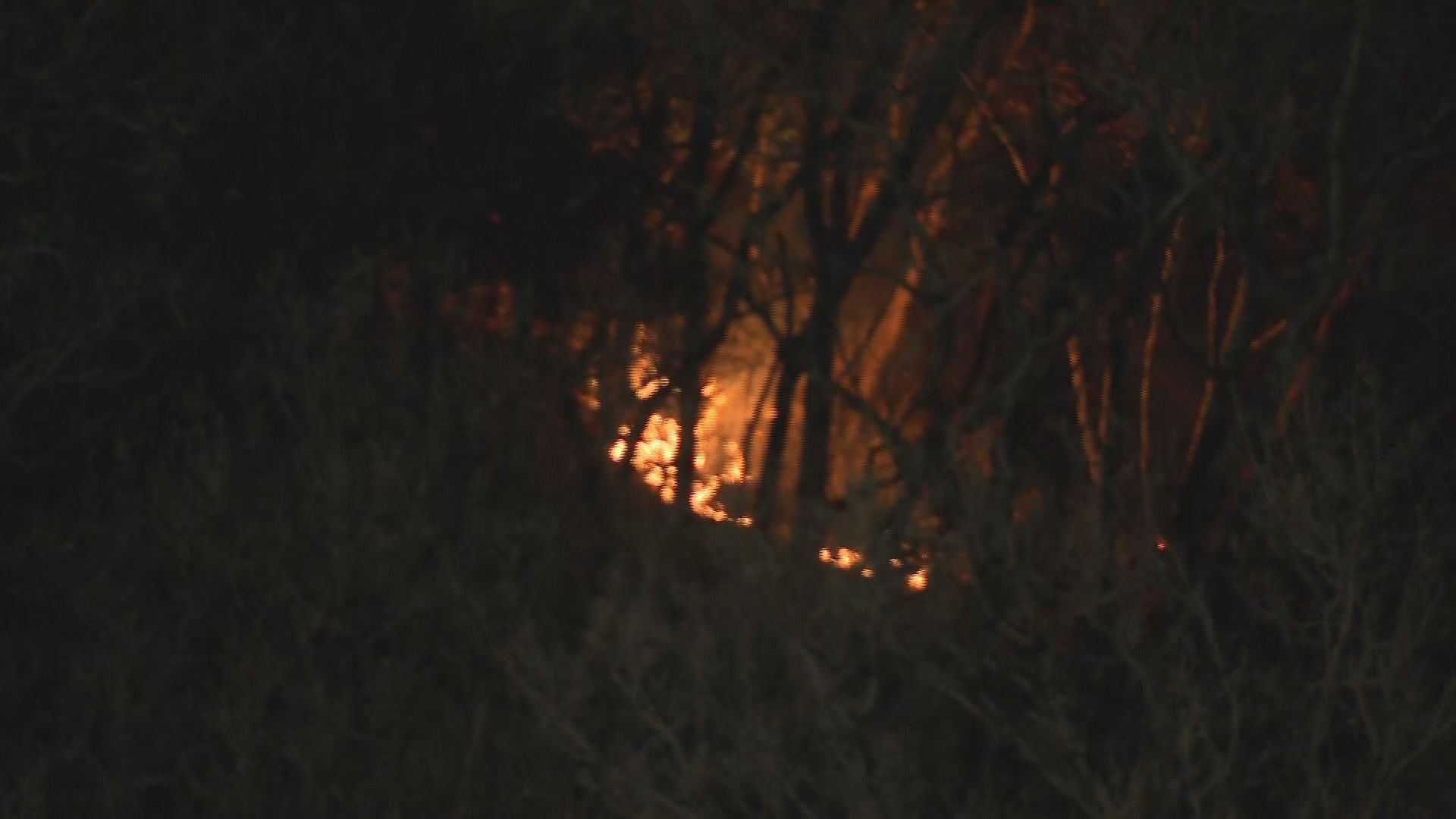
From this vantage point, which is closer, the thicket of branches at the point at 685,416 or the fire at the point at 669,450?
the thicket of branches at the point at 685,416

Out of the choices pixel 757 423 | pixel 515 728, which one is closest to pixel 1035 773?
pixel 515 728

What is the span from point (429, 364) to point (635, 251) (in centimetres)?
267

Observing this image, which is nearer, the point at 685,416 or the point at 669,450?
the point at 685,416

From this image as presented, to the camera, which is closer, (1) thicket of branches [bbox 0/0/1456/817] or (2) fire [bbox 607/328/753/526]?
(1) thicket of branches [bbox 0/0/1456/817]

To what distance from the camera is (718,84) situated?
578 inches

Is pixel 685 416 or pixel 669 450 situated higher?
pixel 685 416

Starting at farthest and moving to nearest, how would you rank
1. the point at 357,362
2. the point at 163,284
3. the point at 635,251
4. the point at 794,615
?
the point at 635,251
the point at 163,284
the point at 357,362
the point at 794,615

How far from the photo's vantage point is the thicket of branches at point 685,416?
956 centimetres

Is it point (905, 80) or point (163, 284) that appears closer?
point (163, 284)

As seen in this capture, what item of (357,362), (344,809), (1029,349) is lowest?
(344,809)

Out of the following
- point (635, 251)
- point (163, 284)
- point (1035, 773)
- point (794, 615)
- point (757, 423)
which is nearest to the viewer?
point (794, 615)

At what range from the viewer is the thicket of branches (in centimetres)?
956

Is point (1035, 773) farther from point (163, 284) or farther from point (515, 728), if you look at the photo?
point (163, 284)

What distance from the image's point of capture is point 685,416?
40.8ft
